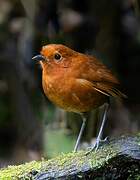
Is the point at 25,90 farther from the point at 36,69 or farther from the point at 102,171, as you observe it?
the point at 102,171

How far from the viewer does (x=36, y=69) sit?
6.98 m

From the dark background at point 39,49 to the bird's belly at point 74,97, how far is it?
166 cm

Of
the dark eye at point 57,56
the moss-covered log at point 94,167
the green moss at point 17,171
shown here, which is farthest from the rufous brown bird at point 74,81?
the green moss at point 17,171

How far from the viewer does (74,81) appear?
4.41 meters

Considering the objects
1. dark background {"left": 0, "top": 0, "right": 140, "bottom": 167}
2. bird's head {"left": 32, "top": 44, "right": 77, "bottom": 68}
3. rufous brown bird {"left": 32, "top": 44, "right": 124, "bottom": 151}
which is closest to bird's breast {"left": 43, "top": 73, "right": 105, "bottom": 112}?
rufous brown bird {"left": 32, "top": 44, "right": 124, "bottom": 151}

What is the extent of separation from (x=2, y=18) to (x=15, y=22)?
17cm

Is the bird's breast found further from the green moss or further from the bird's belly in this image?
the green moss

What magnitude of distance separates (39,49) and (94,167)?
112 inches

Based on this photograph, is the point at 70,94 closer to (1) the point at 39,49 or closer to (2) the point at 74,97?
(2) the point at 74,97

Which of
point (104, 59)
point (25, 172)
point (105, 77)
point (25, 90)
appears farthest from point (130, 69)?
point (25, 172)

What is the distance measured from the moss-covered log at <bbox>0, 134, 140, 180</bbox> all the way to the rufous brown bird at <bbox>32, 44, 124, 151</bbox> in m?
0.40

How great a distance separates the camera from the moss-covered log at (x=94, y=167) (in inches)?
154

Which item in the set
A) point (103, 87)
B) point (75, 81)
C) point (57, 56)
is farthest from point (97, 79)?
point (57, 56)

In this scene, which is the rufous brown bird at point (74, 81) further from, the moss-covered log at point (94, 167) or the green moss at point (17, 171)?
the green moss at point (17, 171)
